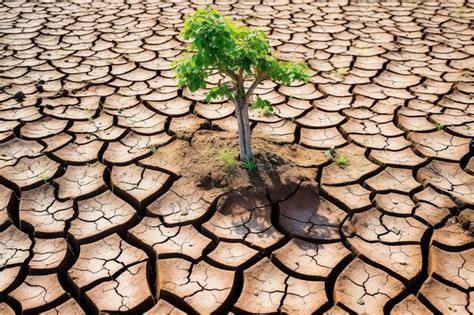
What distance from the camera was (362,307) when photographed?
6.54ft

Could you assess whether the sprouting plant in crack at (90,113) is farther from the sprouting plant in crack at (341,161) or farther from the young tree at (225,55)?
the sprouting plant in crack at (341,161)

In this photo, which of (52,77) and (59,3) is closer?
(52,77)

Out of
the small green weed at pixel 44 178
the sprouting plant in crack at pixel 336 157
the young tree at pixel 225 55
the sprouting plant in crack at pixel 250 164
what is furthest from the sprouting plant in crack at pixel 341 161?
the small green weed at pixel 44 178

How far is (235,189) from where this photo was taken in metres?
2.57

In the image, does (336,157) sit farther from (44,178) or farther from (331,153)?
(44,178)

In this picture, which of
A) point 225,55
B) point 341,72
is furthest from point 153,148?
point 341,72

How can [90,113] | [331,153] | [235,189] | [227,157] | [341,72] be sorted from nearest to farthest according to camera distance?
[235,189] < [227,157] < [331,153] < [90,113] < [341,72]

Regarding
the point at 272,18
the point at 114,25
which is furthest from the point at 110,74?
the point at 272,18

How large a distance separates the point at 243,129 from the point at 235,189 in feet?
1.19

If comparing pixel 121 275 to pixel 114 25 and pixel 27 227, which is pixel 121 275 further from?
pixel 114 25

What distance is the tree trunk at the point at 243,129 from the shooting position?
2.56m

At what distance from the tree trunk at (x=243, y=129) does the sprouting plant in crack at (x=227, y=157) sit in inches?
2.5

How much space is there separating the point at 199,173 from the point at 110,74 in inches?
73.7

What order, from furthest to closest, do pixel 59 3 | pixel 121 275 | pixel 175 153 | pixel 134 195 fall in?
pixel 59 3 → pixel 175 153 → pixel 134 195 → pixel 121 275
